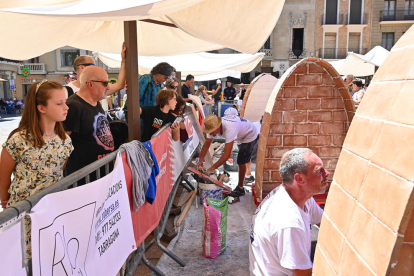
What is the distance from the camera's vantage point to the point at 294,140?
16.2ft

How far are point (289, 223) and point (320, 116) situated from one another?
3189mm

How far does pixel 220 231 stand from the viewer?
3820mm

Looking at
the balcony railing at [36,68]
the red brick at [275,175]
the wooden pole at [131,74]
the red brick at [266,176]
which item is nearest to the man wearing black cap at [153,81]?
the wooden pole at [131,74]

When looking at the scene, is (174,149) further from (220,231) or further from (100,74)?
(100,74)

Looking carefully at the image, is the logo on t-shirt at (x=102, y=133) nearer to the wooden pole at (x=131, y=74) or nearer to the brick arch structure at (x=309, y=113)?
the wooden pole at (x=131, y=74)

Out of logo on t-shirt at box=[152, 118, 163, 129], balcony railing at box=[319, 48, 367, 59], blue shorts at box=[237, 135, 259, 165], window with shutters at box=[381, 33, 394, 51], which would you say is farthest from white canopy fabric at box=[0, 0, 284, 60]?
window with shutters at box=[381, 33, 394, 51]

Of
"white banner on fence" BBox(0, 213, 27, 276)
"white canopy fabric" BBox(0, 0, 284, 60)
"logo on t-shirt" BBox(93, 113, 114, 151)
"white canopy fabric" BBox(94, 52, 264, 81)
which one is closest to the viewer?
"white banner on fence" BBox(0, 213, 27, 276)

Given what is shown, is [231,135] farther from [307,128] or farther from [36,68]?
[36,68]

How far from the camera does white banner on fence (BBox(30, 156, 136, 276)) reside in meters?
1.61

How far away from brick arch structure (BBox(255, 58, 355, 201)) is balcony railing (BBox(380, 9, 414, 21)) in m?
37.1

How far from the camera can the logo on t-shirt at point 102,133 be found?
304cm

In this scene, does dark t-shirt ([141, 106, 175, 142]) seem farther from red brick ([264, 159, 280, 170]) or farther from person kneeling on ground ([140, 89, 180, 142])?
red brick ([264, 159, 280, 170])

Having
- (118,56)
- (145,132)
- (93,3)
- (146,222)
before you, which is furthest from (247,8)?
(118,56)

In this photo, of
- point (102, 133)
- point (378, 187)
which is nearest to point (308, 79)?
point (102, 133)
